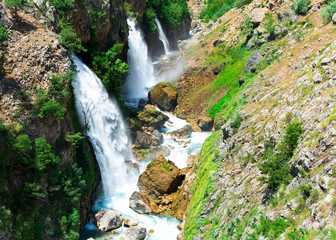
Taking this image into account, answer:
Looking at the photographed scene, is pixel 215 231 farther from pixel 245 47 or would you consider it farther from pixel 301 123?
pixel 245 47

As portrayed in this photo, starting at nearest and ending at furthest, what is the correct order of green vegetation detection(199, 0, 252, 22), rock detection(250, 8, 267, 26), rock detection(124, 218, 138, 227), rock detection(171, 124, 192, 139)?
1. rock detection(124, 218, 138, 227)
2. rock detection(171, 124, 192, 139)
3. rock detection(250, 8, 267, 26)
4. green vegetation detection(199, 0, 252, 22)

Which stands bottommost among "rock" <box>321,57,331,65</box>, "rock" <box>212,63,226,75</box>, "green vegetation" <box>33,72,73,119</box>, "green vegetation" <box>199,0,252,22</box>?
"rock" <box>212,63,226,75</box>

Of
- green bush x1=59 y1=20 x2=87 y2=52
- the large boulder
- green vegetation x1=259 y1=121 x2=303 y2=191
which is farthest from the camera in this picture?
the large boulder

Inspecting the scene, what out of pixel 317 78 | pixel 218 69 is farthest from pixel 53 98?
pixel 218 69

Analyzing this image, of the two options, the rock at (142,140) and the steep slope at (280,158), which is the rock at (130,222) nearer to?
the steep slope at (280,158)

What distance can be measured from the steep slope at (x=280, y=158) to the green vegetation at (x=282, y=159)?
0.04 metres

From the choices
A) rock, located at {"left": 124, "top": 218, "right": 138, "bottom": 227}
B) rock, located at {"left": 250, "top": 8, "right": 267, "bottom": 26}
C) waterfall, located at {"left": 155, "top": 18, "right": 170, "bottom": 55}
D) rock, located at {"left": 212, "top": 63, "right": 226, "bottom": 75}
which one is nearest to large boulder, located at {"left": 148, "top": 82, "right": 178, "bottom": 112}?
rock, located at {"left": 212, "top": 63, "right": 226, "bottom": 75}

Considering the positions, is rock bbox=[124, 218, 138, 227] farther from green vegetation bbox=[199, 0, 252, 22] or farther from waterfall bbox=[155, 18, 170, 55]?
green vegetation bbox=[199, 0, 252, 22]

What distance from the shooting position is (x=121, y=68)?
105 ft

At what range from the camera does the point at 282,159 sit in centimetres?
1239

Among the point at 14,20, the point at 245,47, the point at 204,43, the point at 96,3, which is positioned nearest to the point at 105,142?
the point at 14,20

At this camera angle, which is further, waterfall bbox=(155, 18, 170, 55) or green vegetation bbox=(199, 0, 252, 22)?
green vegetation bbox=(199, 0, 252, 22)

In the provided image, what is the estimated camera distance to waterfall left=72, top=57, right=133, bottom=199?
2538 centimetres

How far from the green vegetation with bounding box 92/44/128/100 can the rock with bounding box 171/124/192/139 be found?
7.66 meters
